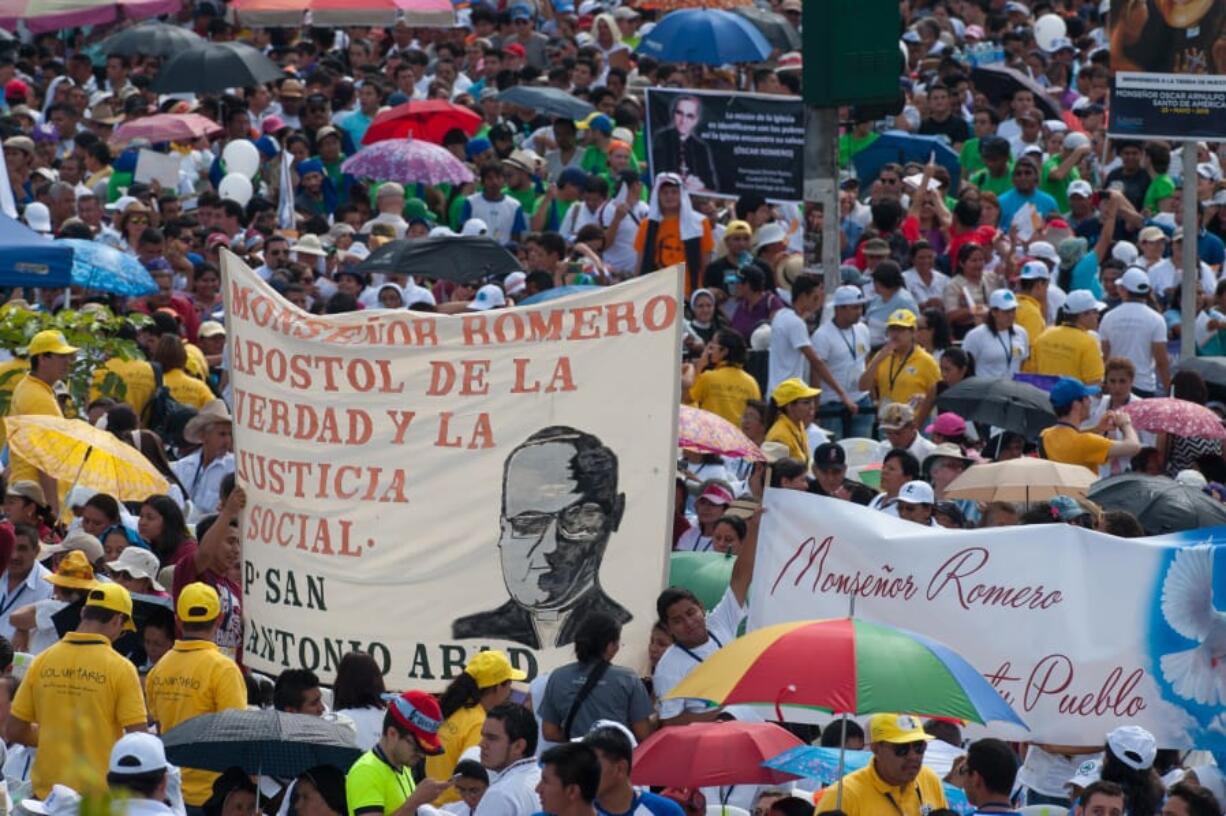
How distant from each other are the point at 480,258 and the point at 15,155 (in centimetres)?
542

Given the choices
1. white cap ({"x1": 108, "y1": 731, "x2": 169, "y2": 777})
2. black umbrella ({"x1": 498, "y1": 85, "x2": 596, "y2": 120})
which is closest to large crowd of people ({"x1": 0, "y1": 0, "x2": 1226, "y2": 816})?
white cap ({"x1": 108, "y1": 731, "x2": 169, "y2": 777})

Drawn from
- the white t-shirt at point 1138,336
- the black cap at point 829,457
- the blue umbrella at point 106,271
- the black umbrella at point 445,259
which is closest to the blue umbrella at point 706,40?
the black umbrella at point 445,259

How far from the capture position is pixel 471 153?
2250cm

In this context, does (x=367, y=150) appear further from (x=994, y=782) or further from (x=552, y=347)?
(x=994, y=782)

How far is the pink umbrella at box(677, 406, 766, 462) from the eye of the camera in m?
13.0

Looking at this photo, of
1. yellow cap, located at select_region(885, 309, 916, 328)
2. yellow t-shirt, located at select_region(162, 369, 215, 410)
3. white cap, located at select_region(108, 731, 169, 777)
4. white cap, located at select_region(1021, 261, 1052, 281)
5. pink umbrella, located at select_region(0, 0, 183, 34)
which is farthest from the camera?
pink umbrella, located at select_region(0, 0, 183, 34)

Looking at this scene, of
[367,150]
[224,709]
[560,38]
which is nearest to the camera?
[224,709]

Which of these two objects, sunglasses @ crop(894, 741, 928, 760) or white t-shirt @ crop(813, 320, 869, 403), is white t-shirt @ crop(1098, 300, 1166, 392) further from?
sunglasses @ crop(894, 741, 928, 760)

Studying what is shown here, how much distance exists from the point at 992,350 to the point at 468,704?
743 cm

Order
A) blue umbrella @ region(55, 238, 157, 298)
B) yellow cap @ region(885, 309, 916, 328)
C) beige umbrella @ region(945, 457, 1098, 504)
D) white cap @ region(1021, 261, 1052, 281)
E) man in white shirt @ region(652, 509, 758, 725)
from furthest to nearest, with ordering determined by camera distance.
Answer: white cap @ region(1021, 261, 1052, 281)
blue umbrella @ region(55, 238, 157, 298)
yellow cap @ region(885, 309, 916, 328)
beige umbrella @ region(945, 457, 1098, 504)
man in white shirt @ region(652, 509, 758, 725)

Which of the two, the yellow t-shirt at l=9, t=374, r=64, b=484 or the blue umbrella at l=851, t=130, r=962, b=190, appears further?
the blue umbrella at l=851, t=130, r=962, b=190

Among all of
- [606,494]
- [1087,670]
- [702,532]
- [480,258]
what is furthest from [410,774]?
[480,258]

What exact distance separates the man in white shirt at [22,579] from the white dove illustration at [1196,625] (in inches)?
180

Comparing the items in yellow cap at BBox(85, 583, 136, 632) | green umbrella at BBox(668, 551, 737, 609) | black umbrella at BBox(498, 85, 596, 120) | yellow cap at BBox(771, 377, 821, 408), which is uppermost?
yellow cap at BBox(85, 583, 136, 632)
